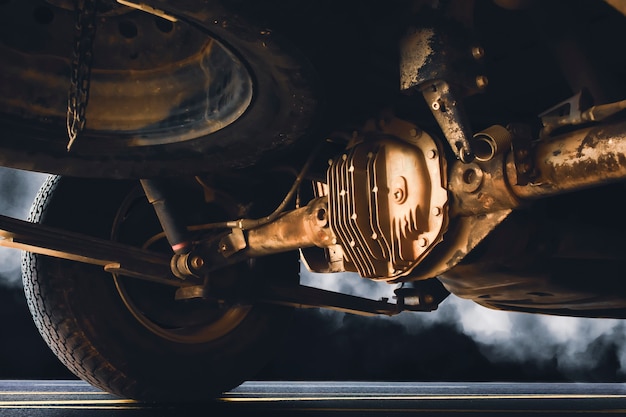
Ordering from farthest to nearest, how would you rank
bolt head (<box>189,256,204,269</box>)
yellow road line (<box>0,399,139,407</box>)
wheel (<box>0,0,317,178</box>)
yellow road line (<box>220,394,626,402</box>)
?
yellow road line (<box>220,394,626,402</box>) < yellow road line (<box>0,399,139,407</box>) < bolt head (<box>189,256,204,269</box>) < wheel (<box>0,0,317,178</box>)

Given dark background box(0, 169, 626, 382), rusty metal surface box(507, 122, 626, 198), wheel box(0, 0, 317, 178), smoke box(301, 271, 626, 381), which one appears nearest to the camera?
rusty metal surface box(507, 122, 626, 198)

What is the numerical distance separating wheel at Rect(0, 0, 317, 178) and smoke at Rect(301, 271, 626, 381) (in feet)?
13.4

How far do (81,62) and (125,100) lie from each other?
16.3 inches

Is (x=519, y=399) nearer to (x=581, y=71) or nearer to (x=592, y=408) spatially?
(x=592, y=408)

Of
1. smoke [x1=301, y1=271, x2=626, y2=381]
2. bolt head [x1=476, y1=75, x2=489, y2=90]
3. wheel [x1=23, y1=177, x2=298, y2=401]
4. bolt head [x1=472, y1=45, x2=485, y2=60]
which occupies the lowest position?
smoke [x1=301, y1=271, x2=626, y2=381]

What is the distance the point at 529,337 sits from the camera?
5852 millimetres

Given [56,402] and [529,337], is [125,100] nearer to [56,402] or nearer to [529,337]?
[56,402]

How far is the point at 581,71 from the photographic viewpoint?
1296mm

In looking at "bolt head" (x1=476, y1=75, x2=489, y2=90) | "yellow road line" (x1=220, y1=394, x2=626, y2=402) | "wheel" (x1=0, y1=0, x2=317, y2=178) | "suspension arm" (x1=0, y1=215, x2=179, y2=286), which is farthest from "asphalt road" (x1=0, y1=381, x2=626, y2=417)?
"bolt head" (x1=476, y1=75, x2=489, y2=90)

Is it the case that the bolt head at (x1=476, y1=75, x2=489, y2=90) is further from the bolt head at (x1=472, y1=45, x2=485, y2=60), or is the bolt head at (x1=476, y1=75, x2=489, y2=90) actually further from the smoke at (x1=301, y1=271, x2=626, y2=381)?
the smoke at (x1=301, y1=271, x2=626, y2=381)

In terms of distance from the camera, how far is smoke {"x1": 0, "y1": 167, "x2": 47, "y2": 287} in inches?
201

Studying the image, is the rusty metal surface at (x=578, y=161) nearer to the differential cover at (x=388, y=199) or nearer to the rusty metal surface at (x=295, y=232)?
the differential cover at (x=388, y=199)

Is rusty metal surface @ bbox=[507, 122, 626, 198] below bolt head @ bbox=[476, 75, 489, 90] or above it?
below

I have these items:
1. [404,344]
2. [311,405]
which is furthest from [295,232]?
[404,344]
